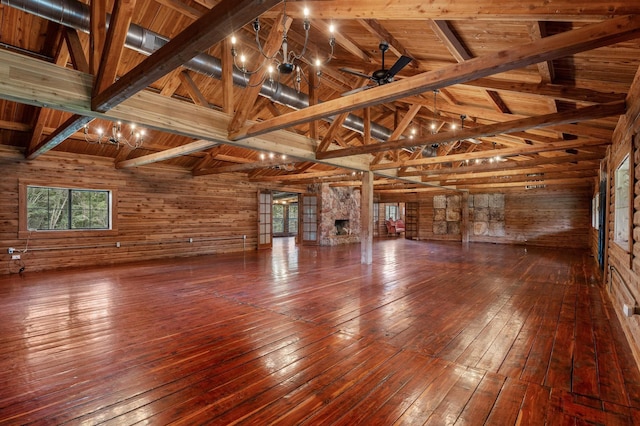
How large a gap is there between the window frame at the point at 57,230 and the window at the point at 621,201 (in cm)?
1017

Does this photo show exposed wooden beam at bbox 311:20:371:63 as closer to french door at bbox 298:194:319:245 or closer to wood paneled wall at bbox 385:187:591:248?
french door at bbox 298:194:319:245

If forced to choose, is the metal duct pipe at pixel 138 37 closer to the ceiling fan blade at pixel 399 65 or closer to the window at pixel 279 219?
the ceiling fan blade at pixel 399 65

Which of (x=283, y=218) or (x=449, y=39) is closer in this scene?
(x=449, y=39)

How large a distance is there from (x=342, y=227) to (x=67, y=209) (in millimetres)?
9836

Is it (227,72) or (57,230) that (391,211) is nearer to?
(57,230)

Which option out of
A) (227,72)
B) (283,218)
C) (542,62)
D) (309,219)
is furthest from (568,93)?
(283,218)

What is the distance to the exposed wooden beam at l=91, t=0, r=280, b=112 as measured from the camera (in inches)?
66.4

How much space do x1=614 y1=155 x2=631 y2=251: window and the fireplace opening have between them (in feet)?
32.9

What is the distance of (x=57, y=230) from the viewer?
23.9 ft

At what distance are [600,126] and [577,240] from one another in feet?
31.9

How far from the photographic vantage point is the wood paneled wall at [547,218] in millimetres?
12180

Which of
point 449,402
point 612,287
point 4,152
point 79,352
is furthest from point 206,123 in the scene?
point 612,287

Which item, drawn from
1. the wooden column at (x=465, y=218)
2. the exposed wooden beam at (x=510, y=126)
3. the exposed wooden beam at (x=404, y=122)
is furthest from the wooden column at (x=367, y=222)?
the wooden column at (x=465, y=218)

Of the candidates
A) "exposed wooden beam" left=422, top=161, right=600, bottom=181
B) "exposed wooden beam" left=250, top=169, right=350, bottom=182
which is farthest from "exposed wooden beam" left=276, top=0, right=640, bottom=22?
"exposed wooden beam" left=250, top=169, right=350, bottom=182
